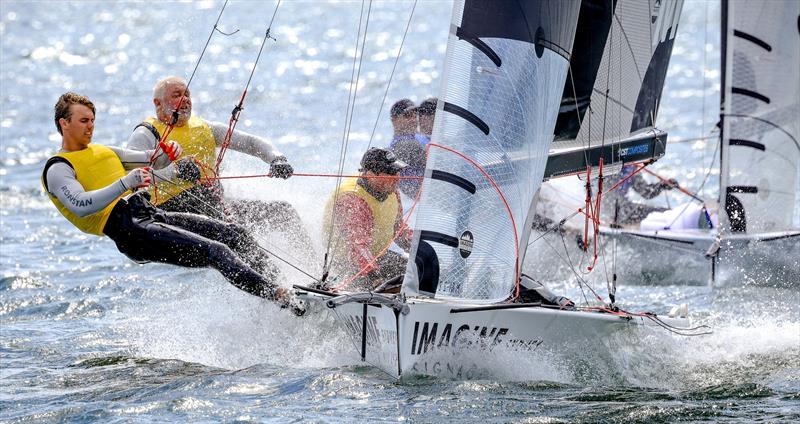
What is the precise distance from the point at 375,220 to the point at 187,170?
1066 millimetres

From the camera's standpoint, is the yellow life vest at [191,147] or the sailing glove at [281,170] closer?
the sailing glove at [281,170]

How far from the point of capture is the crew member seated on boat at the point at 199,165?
7.07m

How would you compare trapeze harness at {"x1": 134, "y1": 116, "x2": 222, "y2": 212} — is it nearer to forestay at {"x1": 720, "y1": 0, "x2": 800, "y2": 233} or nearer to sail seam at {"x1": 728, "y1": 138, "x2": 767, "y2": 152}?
forestay at {"x1": 720, "y1": 0, "x2": 800, "y2": 233}

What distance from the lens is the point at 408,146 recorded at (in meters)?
7.82

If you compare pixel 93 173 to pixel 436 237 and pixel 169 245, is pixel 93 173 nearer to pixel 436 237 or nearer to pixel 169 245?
pixel 169 245

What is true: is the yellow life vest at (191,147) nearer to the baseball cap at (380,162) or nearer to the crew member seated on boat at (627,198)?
the baseball cap at (380,162)

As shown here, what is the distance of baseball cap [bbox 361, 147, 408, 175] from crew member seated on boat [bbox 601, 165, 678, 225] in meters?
4.10

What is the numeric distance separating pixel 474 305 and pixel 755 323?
8.60 ft

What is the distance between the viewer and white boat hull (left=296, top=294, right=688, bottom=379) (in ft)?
18.7

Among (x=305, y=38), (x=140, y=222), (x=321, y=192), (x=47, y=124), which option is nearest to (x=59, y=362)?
(x=140, y=222)

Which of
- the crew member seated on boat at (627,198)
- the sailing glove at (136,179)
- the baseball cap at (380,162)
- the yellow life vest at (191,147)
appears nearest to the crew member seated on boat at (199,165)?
the yellow life vest at (191,147)

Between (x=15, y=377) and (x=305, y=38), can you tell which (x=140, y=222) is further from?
(x=305, y=38)

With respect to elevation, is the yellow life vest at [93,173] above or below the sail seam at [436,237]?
above

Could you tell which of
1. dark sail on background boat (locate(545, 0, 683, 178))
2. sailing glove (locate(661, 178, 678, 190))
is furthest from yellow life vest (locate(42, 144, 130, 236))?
sailing glove (locate(661, 178, 678, 190))
